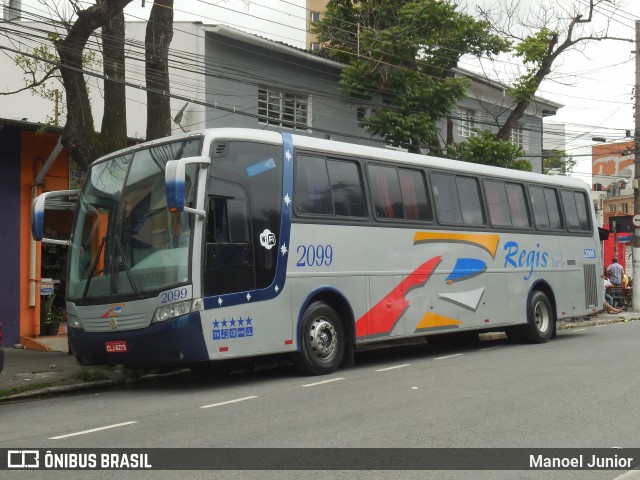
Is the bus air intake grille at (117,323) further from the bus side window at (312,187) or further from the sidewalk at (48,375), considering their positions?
the bus side window at (312,187)

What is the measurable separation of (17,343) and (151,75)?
19.2ft

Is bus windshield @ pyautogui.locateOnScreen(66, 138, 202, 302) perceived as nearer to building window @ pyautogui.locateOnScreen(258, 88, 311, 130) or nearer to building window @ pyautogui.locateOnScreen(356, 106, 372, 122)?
building window @ pyautogui.locateOnScreen(258, 88, 311, 130)

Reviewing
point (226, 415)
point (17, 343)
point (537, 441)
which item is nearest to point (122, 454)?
point (226, 415)

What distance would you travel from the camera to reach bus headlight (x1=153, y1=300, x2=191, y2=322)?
402 inches

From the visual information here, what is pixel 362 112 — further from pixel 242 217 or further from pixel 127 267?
pixel 127 267

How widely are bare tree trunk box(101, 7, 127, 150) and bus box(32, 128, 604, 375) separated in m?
1.92

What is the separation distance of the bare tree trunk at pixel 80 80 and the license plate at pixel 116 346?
13.1 ft

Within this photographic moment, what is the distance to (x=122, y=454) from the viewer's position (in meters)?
6.84

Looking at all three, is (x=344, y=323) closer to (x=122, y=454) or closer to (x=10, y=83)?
(x=122, y=454)

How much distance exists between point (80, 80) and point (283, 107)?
10.7 meters

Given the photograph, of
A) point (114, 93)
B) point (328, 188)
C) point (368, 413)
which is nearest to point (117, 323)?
point (328, 188)

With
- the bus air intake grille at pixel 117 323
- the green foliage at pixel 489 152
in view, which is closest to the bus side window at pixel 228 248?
the bus air intake grille at pixel 117 323

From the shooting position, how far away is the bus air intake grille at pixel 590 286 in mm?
18594

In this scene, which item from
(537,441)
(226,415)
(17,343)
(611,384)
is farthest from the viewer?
(17,343)
